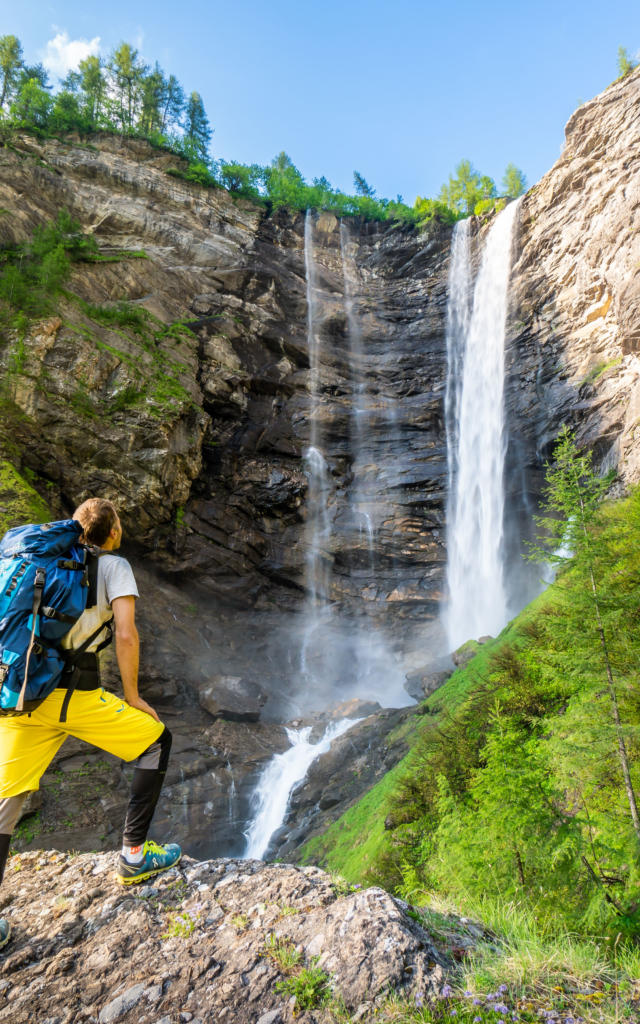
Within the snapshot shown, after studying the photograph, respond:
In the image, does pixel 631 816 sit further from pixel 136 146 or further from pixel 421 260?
pixel 136 146

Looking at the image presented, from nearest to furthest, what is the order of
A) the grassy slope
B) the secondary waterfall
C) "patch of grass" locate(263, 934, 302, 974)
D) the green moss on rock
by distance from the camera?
"patch of grass" locate(263, 934, 302, 974)
the grassy slope
the green moss on rock
the secondary waterfall

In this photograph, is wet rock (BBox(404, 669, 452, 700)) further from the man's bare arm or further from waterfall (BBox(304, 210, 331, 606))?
the man's bare arm

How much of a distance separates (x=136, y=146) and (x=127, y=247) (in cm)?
822

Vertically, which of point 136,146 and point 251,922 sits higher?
point 136,146

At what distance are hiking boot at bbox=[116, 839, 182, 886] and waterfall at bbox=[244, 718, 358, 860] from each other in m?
9.52

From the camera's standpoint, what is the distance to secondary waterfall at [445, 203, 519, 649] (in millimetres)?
20547

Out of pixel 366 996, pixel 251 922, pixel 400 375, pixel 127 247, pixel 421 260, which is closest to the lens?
pixel 366 996

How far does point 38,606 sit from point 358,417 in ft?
77.2

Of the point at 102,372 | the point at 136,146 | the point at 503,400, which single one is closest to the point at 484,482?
the point at 503,400

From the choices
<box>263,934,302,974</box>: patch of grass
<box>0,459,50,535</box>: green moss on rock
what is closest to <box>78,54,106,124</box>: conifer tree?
<box>0,459,50,535</box>: green moss on rock

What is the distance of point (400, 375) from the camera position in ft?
86.4

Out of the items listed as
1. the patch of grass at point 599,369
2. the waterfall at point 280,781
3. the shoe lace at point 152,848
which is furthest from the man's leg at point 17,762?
the patch of grass at point 599,369

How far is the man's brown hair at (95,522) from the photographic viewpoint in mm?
2920

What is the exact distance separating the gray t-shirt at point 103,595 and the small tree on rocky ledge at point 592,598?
3.60 meters
